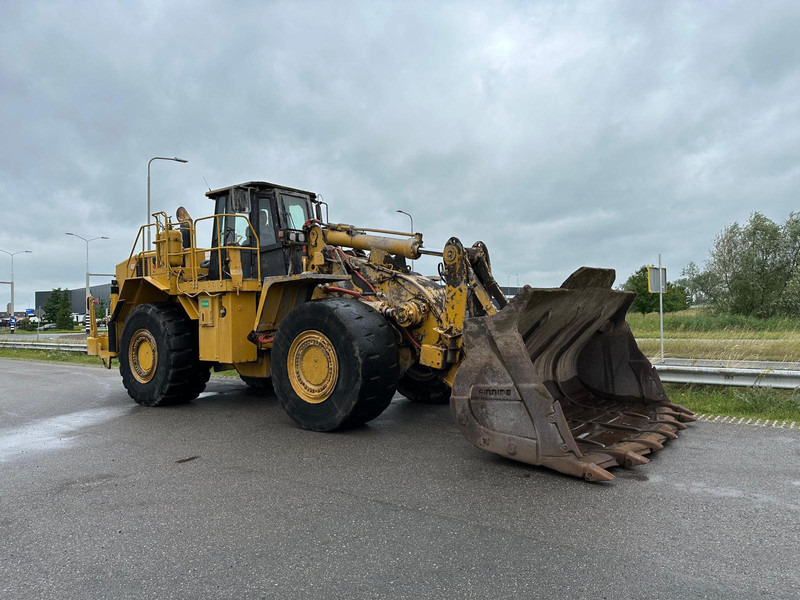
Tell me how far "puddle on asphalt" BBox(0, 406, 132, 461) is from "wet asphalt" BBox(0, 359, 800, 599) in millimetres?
66

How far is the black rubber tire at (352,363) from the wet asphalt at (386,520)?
0.24m

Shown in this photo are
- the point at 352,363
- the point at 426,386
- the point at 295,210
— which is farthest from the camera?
the point at 295,210

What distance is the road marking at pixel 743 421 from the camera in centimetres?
618

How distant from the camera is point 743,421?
6.43 meters

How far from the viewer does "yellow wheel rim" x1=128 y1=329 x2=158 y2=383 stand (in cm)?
859

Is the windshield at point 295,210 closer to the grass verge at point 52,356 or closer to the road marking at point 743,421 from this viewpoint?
the road marking at point 743,421

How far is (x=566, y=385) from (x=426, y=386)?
2175 mm

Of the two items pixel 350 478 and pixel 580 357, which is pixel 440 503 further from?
pixel 580 357

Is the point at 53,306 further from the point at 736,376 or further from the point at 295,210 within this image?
the point at 736,376

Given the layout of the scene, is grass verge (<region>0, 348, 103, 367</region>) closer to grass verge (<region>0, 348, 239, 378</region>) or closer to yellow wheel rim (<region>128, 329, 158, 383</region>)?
grass verge (<region>0, 348, 239, 378</region>)

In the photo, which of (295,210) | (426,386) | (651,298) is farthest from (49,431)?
(651,298)

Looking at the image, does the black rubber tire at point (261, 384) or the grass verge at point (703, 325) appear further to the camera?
the grass verge at point (703, 325)

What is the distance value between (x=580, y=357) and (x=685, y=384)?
238cm

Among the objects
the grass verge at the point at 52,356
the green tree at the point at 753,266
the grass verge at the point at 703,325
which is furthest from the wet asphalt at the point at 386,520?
the green tree at the point at 753,266
